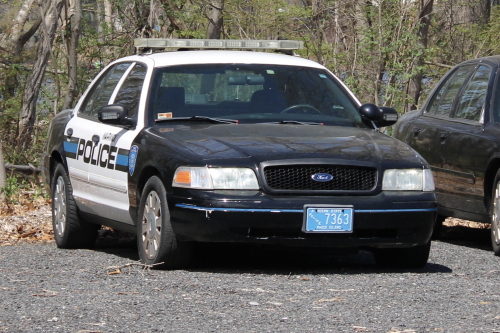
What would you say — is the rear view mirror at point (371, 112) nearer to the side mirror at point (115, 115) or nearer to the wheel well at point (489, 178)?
the wheel well at point (489, 178)

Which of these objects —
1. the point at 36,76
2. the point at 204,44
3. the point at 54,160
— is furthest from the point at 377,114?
the point at 36,76

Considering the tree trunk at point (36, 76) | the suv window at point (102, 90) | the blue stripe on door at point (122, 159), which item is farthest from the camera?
the tree trunk at point (36, 76)

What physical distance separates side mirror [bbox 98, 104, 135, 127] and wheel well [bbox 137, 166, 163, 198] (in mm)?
553

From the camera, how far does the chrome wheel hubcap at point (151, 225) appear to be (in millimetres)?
6488

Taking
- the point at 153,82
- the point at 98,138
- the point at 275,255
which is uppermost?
the point at 153,82

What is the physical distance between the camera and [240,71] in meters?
7.45

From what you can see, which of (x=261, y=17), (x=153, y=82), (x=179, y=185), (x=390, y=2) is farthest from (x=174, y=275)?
(x=261, y=17)

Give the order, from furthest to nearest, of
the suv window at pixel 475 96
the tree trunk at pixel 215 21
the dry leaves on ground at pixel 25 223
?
the tree trunk at pixel 215 21 → the dry leaves on ground at pixel 25 223 → the suv window at pixel 475 96

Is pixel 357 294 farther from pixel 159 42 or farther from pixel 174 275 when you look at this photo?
pixel 159 42

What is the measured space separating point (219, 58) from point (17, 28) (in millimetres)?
13455

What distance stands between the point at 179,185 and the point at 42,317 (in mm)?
1608

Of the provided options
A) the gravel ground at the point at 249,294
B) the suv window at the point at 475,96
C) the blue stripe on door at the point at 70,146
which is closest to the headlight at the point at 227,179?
the gravel ground at the point at 249,294

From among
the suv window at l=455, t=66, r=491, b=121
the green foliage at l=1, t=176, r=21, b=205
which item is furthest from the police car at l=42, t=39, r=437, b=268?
the green foliage at l=1, t=176, r=21, b=205

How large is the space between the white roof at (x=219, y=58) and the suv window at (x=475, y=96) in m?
1.57
